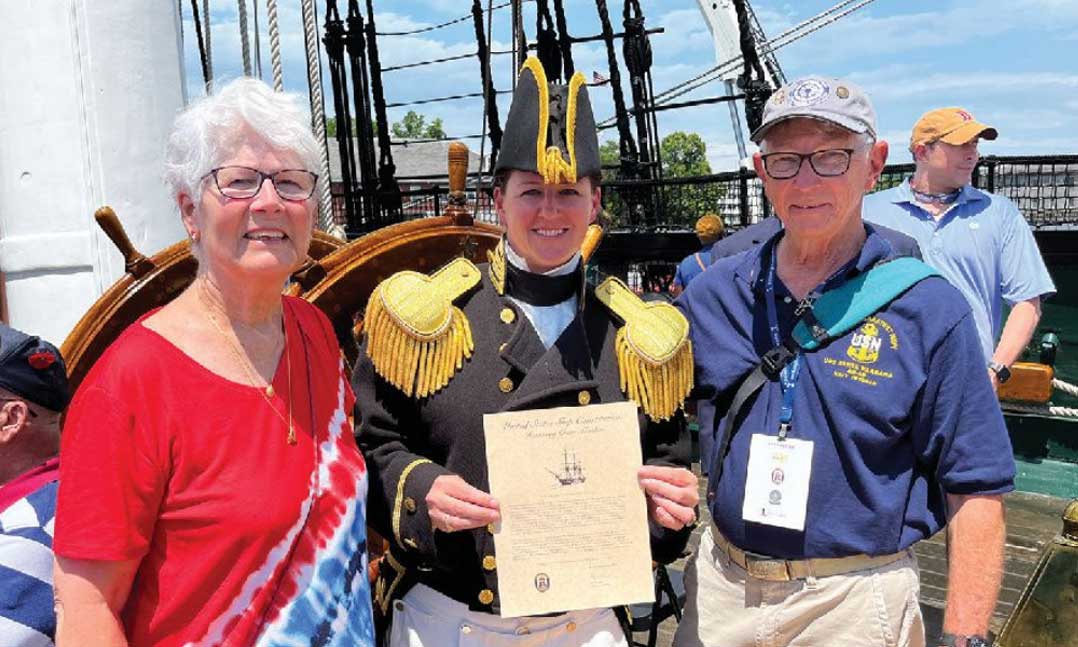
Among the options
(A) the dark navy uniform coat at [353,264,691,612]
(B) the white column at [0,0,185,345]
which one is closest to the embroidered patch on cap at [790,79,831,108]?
(A) the dark navy uniform coat at [353,264,691,612]

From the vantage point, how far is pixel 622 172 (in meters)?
14.7

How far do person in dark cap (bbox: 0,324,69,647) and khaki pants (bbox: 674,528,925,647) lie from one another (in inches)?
51.1

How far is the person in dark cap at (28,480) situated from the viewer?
4.86 feet

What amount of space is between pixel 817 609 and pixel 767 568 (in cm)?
12

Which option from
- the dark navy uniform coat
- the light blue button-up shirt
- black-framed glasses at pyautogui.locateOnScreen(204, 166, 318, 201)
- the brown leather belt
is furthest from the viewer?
the light blue button-up shirt

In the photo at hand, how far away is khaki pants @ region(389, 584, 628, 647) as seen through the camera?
1.63 metres

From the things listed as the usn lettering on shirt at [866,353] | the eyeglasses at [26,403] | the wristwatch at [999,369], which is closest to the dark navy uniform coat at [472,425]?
the usn lettering on shirt at [866,353]

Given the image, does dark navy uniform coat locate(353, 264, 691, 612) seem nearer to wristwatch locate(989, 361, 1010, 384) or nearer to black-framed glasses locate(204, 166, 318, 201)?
black-framed glasses locate(204, 166, 318, 201)

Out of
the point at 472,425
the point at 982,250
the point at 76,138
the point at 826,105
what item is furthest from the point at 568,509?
the point at 982,250

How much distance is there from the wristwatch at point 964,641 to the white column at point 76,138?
240cm

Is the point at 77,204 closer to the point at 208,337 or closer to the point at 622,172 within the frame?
the point at 208,337

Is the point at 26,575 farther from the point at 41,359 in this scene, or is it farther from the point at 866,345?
the point at 866,345

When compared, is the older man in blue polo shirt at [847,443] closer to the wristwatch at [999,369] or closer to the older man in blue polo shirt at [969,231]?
the older man in blue polo shirt at [969,231]

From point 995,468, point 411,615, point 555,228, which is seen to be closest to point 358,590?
point 411,615
